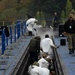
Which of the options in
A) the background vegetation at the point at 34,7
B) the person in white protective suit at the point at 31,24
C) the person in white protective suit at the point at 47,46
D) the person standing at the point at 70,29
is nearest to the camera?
the person standing at the point at 70,29

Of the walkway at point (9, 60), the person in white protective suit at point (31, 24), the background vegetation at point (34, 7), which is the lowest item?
the walkway at point (9, 60)

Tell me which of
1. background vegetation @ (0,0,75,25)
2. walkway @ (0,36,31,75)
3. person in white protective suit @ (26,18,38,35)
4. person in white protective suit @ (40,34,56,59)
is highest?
background vegetation @ (0,0,75,25)

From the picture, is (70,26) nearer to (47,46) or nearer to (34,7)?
(47,46)

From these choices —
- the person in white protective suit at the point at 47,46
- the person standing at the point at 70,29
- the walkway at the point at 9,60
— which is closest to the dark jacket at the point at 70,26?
the person standing at the point at 70,29

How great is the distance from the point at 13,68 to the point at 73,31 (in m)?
4.42

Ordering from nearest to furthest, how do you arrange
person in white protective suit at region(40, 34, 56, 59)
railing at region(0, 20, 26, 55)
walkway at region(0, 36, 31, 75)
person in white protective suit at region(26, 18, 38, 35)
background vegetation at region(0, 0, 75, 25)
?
walkway at region(0, 36, 31, 75), person in white protective suit at region(40, 34, 56, 59), railing at region(0, 20, 26, 55), person in white protective suit at region(26, 18, 38, 35), background vegetation at region(0, 0, 75, 25)

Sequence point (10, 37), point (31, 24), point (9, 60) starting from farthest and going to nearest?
point (31, 24) → point (10, 37) → point (9, 60)

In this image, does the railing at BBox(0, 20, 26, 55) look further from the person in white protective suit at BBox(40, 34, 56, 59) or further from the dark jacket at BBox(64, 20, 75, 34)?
the dark jacket at BBox(64, 20, 75, 34)

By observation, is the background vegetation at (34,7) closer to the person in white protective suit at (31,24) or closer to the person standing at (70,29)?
the person in white protective suit at (31,24)

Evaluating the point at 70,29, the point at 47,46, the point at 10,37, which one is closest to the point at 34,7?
the point at 10,37

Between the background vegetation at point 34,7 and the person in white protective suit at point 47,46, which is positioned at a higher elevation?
the background vegetation at point 34,7

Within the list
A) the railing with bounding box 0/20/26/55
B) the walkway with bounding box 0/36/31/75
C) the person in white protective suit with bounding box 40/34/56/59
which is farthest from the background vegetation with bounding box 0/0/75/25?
the person in white protective suit with bounding box 40/34/56/59

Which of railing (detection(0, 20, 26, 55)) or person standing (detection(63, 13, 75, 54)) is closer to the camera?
person standing (detection(63, 13, 75, 54))

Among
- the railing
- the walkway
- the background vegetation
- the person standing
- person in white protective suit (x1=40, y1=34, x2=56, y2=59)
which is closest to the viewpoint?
the walkway
